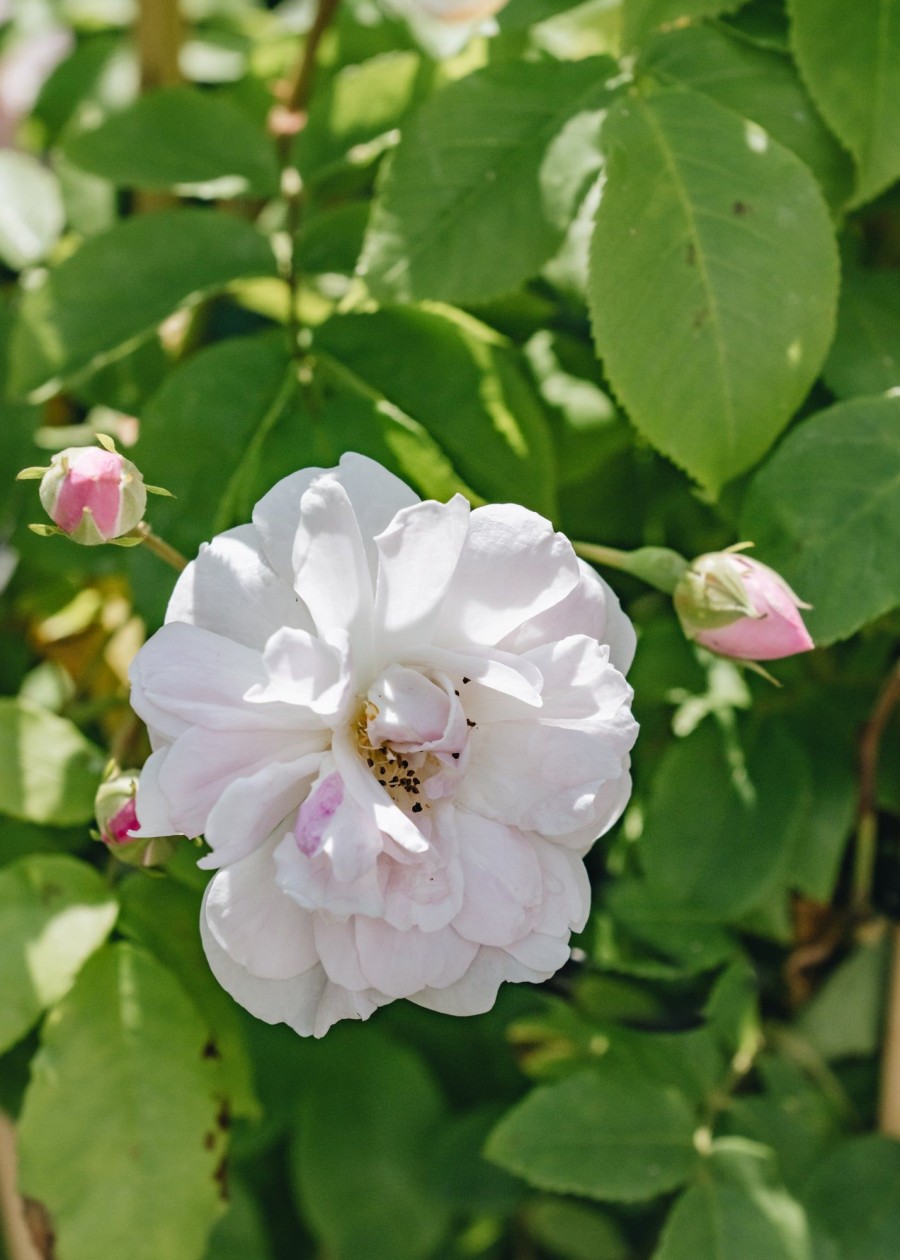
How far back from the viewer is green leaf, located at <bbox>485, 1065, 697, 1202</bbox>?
68cm

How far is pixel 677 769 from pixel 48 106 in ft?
2.48

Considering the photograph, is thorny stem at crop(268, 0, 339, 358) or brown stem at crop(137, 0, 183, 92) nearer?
thorny stem at crop(268, 0, 339, 358)

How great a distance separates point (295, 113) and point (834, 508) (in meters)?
0.51

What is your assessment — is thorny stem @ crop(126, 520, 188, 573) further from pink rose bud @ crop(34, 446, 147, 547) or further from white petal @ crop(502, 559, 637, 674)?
white petal @ crop(502, 559, 637, 674)

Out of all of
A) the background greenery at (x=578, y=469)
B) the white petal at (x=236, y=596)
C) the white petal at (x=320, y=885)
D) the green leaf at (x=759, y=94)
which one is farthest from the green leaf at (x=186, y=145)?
the white petal at (x=320, y=885)

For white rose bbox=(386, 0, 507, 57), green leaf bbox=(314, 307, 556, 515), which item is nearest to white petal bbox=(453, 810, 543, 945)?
green leaf bbox=(314, 307, 556, 515)

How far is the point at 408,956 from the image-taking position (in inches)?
17.7

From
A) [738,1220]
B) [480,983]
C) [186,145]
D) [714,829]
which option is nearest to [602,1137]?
[738,1220]

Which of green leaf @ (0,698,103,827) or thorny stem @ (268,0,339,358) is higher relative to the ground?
thorny stem @ (268,0,339,358)

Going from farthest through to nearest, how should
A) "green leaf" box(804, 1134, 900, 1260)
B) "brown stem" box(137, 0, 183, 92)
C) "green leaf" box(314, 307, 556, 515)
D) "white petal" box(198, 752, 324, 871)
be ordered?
"brown stem" box(137, 0, 183, 92)
"green leaf" box(804, 1134, 900, 1260)
"green leaf" box(314, 307, 556, 515)
"white petal" box(198, 752, 324, 871)

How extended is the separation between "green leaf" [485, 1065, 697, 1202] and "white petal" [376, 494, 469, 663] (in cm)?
36

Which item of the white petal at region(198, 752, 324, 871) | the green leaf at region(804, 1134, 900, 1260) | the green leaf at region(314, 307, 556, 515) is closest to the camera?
the white petal at region(198, 752, 324, 871)

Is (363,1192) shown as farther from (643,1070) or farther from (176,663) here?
(176,663)

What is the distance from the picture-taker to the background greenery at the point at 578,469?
0.57 m
